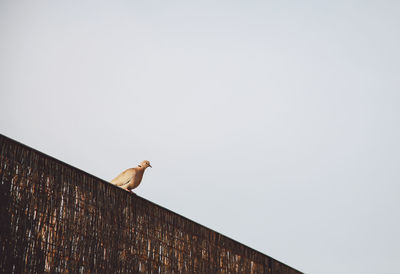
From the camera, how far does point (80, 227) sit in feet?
10.00

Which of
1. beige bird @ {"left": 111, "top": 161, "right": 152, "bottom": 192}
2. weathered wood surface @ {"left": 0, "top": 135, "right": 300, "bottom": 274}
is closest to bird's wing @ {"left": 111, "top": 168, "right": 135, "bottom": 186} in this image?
beige bird @ {"left": 111, "top": 161, "right": 152, "bottom": 192}

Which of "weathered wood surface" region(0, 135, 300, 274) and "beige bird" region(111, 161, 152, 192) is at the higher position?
"beige bird" region(111, 161, 152, 192)

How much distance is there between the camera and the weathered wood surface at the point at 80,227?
8.80 feet

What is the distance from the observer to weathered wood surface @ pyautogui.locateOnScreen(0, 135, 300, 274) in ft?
8.80

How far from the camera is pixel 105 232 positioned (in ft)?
10.5

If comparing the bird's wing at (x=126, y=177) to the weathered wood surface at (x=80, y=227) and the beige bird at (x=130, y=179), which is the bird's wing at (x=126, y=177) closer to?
the beige bird at (x=130, y=179)

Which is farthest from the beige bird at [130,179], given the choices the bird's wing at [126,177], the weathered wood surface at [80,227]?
the weathered wood surface at [80,227]

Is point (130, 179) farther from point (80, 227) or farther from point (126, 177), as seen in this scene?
point (80, 227)

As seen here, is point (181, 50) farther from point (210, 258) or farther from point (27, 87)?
point (210, 258)

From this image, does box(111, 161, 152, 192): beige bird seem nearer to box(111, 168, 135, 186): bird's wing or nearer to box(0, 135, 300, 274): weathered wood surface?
box(111, 168, 135, 186): bird's wing

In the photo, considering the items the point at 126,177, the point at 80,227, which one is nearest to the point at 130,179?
the point at 126,177

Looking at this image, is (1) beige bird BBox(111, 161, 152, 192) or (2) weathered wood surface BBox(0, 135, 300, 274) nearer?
(2) weathered wood surface BBox(0, 135, 300, 274)

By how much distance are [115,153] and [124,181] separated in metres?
10.1

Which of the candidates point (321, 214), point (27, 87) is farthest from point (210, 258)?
point (27, 87)
